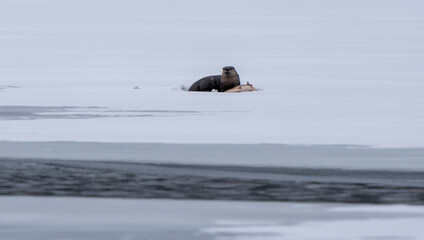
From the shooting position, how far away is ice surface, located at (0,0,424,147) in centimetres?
751

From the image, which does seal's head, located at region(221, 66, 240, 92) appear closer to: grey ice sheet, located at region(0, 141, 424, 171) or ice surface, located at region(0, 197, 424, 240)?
grey ice sheet, located at region(0, 141, 424, 171)

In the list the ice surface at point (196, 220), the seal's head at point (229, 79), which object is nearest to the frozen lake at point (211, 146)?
the ice surface at point (196, 220)

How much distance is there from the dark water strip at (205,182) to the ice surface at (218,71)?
3.80ft

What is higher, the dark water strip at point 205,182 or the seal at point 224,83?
the seal at point 224,83

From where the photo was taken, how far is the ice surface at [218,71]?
24.6ft

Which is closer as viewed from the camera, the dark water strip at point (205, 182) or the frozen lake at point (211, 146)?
the frozen lake at point (211, 146)

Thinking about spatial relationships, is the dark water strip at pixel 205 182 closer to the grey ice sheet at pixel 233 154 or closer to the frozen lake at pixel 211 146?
the frozen lake at pixel 211 146

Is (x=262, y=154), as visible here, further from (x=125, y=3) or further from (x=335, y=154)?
(x=125, y=3)

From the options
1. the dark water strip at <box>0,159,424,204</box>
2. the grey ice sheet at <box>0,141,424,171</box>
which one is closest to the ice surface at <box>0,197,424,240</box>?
the dark water strip at <box>0,159,424,204</box>

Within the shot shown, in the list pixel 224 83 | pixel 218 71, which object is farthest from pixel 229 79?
pixel 218 71

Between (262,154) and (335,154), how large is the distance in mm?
389

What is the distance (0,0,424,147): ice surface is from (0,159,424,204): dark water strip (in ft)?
3.80

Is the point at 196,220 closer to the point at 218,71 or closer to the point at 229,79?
the point at 229,79

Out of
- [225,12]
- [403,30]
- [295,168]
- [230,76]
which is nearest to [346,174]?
[295,168]
